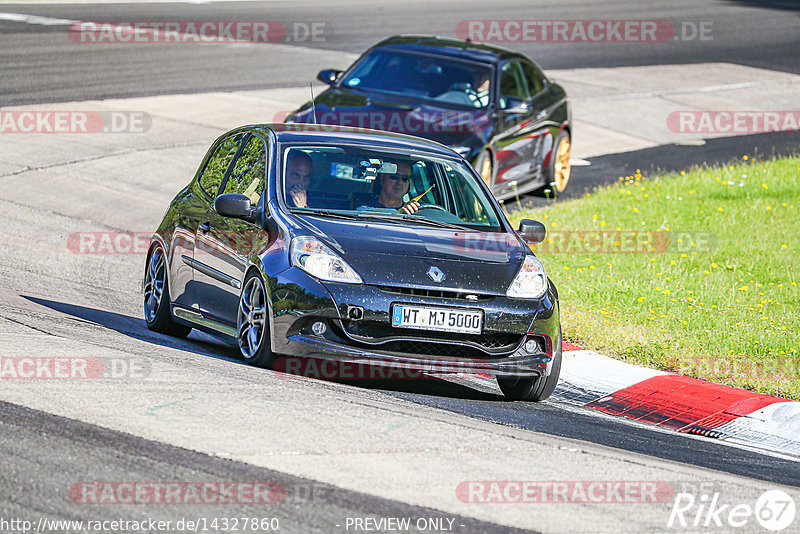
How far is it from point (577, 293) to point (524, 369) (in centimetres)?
389

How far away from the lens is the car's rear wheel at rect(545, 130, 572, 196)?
662 inches

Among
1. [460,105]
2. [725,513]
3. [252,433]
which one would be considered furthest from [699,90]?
[252,433]

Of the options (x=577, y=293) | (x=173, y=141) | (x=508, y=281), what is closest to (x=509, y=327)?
(x=508, y=281)

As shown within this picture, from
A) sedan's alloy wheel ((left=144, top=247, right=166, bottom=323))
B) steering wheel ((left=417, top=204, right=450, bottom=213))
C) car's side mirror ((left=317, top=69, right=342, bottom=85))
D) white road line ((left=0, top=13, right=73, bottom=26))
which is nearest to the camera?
steering wheel ((left=417, top=204, right=450, bottom=213))

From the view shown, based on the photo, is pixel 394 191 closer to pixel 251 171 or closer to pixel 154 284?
pixel 251 171

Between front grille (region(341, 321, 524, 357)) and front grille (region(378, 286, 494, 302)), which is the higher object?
front grille (region(378, 286, 494, 302))

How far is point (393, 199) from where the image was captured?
348 inches

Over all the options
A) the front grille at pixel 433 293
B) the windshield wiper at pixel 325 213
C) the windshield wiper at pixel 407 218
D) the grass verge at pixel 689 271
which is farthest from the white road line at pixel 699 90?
the front grille at pixel 433 293

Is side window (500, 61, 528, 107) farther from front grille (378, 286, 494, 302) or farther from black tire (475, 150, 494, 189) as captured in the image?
front grille (378, 286, 494, 302)

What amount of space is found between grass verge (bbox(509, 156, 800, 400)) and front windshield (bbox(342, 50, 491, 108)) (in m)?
1.57

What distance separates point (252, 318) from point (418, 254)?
1126 mm

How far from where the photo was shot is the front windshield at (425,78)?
1516 centimetres

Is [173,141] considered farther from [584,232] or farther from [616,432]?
[616,432]

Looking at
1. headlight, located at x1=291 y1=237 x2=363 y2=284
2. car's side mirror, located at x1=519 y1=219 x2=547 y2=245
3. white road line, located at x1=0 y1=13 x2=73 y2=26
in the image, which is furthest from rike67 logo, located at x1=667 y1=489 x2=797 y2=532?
white road line, located at x1=0 y1=13 x2=73 y2=26
